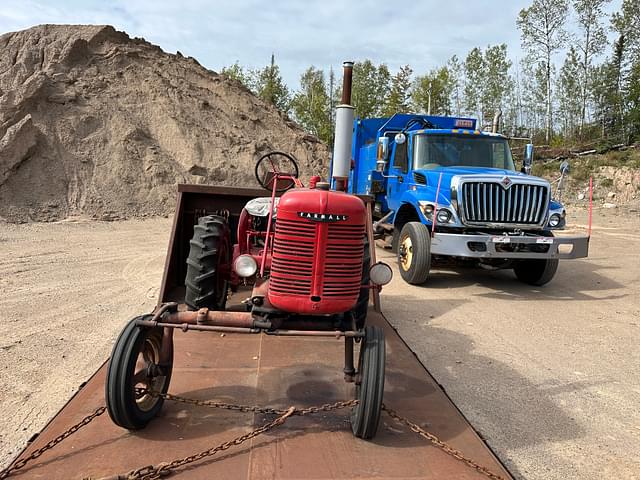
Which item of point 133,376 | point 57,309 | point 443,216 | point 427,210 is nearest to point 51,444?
point 133,376

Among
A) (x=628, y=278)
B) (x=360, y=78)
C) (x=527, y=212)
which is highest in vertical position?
(x=360, y=78)

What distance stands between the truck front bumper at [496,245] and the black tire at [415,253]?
14 cm

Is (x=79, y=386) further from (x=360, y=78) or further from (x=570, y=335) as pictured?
(x=360, y=78)

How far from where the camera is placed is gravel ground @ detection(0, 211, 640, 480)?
3.22 m

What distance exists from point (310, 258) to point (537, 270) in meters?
5.77

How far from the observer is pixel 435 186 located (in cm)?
734

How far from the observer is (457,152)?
26.7 ft

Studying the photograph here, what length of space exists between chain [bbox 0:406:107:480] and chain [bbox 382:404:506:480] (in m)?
1.63

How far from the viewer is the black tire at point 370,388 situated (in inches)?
111

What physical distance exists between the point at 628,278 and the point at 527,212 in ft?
8.84

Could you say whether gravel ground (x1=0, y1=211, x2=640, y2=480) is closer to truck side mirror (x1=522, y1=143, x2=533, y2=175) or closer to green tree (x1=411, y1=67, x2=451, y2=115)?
truck side mirror (x1=522, y1=143, x2=533, y2=175)

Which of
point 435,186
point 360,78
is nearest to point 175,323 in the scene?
point 435,186

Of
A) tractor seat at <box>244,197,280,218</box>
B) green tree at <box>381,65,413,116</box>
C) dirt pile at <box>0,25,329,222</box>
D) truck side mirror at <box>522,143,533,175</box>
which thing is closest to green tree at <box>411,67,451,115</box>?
green tree at <box>381,65,413,116</box>

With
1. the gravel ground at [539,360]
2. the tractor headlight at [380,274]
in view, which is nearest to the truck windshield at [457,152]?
the gravel ground at [539,360]
